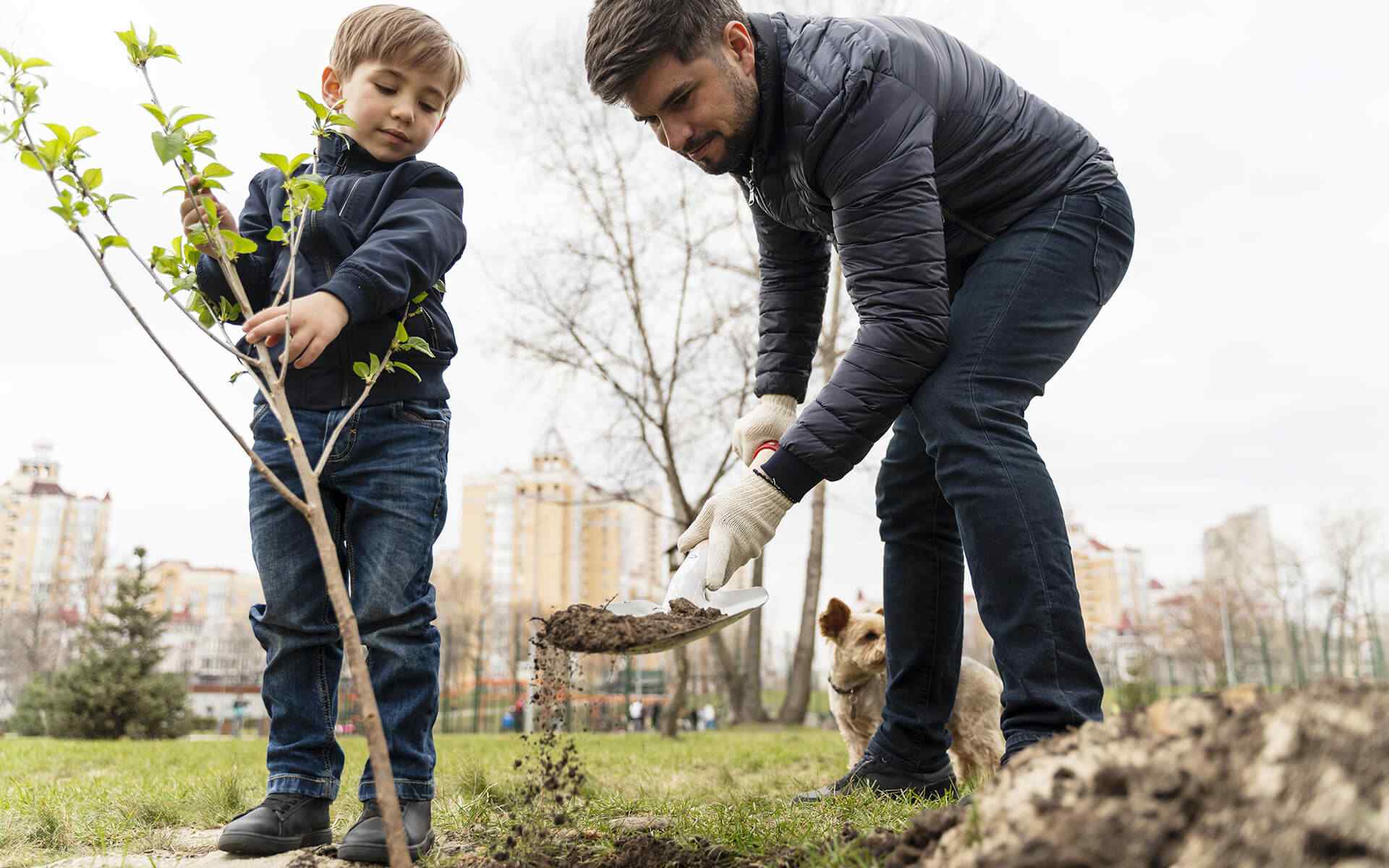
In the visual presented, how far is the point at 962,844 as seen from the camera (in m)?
1.25

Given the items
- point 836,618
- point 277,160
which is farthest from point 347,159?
point 836,618

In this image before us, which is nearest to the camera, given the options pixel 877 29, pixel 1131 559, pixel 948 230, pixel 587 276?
pixel 877 29

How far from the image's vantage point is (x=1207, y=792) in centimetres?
100

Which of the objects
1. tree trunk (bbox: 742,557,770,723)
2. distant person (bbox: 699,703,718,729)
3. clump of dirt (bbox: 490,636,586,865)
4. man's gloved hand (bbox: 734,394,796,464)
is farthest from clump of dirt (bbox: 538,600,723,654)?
distant person (bbox: 699,703,718,729)

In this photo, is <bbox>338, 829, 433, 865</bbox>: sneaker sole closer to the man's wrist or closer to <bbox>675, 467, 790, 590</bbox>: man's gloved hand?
<bbox>675, 467, 790, 590</bbox>: man's gloved hand

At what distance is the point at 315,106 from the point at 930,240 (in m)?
1.38

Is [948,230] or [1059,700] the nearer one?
[1059,700]

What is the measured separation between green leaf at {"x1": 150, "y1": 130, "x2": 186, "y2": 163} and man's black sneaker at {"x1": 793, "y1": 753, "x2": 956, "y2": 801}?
7.44 ft

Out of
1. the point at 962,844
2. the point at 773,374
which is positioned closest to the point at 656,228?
the point at 773,374

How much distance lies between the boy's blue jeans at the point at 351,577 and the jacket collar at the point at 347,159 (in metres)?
0.76

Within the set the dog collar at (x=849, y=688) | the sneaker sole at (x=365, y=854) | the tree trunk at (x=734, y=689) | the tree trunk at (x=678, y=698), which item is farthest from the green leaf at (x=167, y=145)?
the tree trunk at (x=734, y=689)

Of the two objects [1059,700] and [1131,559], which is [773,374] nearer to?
[1059,700]

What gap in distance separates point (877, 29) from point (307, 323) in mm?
1532

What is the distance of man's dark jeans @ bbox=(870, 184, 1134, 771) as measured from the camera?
2.11 m
